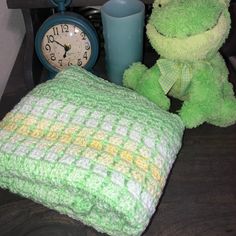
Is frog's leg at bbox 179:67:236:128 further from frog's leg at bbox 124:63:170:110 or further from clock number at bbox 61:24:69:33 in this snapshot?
clock number at bbox 61:24:69:33

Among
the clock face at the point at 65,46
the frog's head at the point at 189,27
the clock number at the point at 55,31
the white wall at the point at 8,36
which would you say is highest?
the frog's head at the point at 189,27

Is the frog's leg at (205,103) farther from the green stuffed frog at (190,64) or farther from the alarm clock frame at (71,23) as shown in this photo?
the alarm clock frame at (71,23)

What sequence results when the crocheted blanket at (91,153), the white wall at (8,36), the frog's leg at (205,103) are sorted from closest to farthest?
the crocheted blanket at (91,153)
the frog's leg at (205,103)
the white wall at (8,36)

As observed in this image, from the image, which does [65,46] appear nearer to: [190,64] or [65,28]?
[65,28]

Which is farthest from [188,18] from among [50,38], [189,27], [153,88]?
[50,38]

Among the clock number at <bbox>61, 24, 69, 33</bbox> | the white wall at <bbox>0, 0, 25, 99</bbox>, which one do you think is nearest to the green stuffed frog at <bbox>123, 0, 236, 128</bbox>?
the clock number at <bbox>61, 24, 69, 33</bbox>

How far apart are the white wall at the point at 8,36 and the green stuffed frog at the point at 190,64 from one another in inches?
12.4

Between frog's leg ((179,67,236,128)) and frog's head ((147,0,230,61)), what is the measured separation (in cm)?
4

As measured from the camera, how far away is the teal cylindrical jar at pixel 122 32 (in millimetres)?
524

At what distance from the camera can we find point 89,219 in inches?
15.6

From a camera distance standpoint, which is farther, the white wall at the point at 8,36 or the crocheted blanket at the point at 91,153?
the white wall at the point at 8,36

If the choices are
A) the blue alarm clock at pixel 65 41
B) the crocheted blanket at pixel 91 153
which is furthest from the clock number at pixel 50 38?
the crocheted blanket at pixel 91 153

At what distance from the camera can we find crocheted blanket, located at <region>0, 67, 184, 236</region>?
1.20 feet

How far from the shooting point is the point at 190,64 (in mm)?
496
